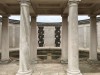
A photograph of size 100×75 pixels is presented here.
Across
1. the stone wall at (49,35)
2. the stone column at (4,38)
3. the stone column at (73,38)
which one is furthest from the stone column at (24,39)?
the stone wall at (49,35)

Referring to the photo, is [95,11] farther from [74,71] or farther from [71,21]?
[74,71]

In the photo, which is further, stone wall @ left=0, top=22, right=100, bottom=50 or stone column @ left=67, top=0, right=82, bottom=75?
stone wall @ left=0, top=22, right=100, bottom=50

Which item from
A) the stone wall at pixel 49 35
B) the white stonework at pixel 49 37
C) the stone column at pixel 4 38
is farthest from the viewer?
the white stonework at pixel 49 37

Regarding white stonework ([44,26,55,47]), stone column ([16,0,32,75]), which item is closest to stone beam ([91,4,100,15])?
stone column ([16,0,32,75])

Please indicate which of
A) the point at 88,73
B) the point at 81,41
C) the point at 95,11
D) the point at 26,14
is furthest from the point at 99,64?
the point at 81,41

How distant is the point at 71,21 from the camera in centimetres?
1022

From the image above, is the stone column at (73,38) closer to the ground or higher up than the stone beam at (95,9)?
closer to the ground

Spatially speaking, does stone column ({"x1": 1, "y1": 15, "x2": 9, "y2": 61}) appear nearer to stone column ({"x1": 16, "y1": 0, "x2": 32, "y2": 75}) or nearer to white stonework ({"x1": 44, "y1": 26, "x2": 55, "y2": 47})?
stone column ({"x1": 16, "y1": 0, "x2": 32, "y2": 75})

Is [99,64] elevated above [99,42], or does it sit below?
below

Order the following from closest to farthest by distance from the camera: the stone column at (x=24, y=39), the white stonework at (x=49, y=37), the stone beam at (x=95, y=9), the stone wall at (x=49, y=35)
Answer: the stone column at (x=24, y=39) < the stone beam at (x=95, y=9) < the stone wall at (x=49, y=35) < the white stonework at (x=49, y=37)

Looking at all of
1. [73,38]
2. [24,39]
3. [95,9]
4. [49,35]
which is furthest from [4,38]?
[49,35]

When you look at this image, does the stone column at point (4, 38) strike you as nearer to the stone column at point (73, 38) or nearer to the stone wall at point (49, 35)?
the stone column at point (73, 38)

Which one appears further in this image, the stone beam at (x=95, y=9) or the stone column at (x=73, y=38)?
the stone beam at (x=95, y=9)

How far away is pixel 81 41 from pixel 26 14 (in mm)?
21762
